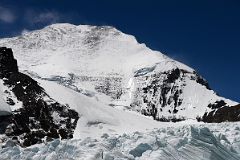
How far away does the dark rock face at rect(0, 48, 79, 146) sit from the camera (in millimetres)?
122688

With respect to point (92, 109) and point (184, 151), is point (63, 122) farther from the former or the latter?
point (184, 151)

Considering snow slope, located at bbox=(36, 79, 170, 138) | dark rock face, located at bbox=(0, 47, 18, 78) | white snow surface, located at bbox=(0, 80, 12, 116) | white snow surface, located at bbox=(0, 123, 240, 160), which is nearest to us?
white snow surface, located at bbox=(0, 123, 240, 160)

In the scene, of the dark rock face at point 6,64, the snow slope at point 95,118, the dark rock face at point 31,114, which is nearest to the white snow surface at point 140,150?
the dark rock face at point 31,114

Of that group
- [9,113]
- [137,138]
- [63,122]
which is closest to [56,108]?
[63,122]

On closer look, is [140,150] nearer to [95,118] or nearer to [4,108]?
[4,108]

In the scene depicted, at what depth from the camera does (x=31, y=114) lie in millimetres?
134625

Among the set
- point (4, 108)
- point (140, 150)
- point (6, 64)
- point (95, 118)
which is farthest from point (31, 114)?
point (140, 150)

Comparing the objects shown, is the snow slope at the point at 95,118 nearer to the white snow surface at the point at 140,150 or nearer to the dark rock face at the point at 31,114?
the dark rock face at the point at 31,114

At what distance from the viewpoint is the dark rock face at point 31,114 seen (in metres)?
123

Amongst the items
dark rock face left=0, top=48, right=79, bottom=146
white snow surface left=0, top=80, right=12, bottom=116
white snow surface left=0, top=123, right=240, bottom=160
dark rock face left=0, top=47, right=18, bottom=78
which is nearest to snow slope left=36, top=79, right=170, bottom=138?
dark rock face left=0, top=48, right=79, bottom=146

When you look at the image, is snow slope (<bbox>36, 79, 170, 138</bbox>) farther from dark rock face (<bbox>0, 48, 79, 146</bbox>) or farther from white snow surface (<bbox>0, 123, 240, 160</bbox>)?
white snow surface (<bbox>0, 123, 240, 160</bbox>)

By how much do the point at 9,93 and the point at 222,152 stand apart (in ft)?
395

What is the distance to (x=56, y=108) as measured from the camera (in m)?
143

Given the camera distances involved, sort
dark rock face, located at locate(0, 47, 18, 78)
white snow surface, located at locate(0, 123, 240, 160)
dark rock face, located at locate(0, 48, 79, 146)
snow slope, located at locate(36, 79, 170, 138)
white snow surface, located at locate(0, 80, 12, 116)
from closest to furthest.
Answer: white snow surface, located at locate(0, 123, 240, 160) → dark rock face, located at locate(0, 48, 79, 146) → white snow surface, located at locate(0, 80, 12, 116) → snow slope, located at locate(36, 79, 170, 138) → dark rock face, located at locate(0, 47, 18, 78)
